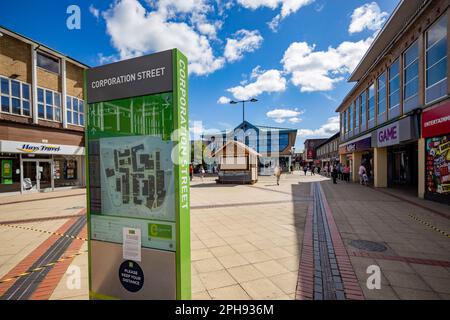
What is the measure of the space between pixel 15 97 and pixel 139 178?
16.7 meters

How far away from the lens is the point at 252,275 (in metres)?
3.61

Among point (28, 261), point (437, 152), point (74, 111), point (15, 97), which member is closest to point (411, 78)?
point (437, 152)

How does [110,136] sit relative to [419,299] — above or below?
above

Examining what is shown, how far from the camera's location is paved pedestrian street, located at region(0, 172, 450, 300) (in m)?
3.22

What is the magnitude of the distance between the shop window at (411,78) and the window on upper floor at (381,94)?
2.68m

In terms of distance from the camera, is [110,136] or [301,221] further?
[301,221]

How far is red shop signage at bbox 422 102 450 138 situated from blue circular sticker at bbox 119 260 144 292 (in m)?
11.7

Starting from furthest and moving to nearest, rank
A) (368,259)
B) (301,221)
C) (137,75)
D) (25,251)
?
(301,221) < (25,251) < (368,259) < (137,75)

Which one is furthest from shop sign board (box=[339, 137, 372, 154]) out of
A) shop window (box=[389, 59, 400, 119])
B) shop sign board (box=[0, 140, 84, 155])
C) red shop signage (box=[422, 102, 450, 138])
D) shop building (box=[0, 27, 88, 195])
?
shop sign board (box=[0, 140, 84, 155])

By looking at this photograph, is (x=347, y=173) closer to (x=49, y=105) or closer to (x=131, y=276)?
(x=131, y=276)

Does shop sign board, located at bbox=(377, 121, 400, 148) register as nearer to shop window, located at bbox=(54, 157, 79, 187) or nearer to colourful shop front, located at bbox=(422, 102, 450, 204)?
colourful shop front, located at bbox=(422, 102, 450, 204)

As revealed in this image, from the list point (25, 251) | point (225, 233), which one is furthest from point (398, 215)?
point (25, 251)

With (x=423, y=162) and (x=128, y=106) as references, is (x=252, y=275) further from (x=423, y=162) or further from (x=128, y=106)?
(x=423, y=162)

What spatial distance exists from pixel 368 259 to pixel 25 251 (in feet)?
22.8
